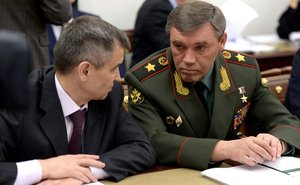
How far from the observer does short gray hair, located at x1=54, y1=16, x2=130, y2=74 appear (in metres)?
1.67

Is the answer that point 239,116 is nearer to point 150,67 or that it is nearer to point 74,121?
point 150,67

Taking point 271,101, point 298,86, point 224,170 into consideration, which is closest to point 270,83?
point 298,86

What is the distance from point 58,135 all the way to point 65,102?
0.40 ft

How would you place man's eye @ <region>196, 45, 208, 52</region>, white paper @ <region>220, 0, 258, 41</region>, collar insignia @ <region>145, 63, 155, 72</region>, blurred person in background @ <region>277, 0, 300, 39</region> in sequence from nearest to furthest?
1. man's eye @ <region>196, 45, 208, 52</region>
2. collar insignia @ <region>145, 63, 155, 72</region>
3. white paper @ <region>220, 0, 258, 41</region>
4. blurred person in background @ <region>277, 0, 300, 39</region>

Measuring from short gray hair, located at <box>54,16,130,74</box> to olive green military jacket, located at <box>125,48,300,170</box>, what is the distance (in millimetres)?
383

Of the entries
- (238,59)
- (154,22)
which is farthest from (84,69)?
(154,22)

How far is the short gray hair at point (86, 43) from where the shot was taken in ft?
5.49

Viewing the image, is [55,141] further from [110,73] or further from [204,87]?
[204,87]

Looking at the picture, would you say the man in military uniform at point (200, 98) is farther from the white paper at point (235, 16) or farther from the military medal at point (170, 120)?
the white paper at point (235, 16)

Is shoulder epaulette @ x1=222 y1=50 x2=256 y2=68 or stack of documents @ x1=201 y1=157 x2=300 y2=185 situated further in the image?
shoulder epaulette @ x1=222 y1=50 x2=256 y2=68

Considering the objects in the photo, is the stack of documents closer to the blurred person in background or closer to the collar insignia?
the collar insignia

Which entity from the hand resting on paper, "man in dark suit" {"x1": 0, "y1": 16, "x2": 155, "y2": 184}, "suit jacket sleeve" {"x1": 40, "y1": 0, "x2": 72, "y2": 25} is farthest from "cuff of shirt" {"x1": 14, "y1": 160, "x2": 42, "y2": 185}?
"suit jacket sleeve" {"x1": 40, "y1": 0, "x2": 72, "y2": 25}

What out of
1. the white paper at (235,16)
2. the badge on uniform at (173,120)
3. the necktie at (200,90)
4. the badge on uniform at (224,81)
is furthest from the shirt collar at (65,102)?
the white paper at (235,16)

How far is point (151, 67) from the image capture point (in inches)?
83.4
